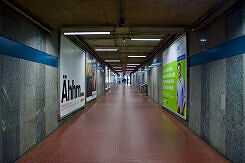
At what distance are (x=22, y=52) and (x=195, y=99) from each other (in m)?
4.08

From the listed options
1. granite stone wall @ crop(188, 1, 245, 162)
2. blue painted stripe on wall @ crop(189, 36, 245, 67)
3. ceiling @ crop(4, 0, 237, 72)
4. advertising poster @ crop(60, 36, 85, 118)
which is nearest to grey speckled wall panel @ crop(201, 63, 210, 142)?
granite stone wall @ crop(188, 1, 245, 162)

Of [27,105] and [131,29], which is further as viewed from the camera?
[131,29]

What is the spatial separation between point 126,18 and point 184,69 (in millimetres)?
2311

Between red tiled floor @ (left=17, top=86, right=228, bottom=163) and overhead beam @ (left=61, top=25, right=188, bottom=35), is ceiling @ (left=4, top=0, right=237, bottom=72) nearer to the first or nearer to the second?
overhead beam @ (left=61, top=25, right=188, bottom=35)

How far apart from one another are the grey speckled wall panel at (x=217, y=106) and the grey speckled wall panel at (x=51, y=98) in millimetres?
3861

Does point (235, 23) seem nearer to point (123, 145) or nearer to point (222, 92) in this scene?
point (222, 92)

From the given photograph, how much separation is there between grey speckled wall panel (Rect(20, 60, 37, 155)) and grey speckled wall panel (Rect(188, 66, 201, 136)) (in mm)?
3852

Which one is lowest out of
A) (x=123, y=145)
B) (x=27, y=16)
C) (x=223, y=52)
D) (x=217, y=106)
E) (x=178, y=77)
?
(x=123, y=145)

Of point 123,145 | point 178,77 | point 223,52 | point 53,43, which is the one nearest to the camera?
point 223,52

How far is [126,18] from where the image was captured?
334 centimetres

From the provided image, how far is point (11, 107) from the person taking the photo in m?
2.39

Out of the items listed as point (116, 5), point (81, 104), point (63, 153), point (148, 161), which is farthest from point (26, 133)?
point (81, 104)

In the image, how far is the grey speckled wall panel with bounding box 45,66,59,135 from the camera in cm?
358

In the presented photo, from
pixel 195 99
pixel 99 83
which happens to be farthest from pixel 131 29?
pixel 99 83
